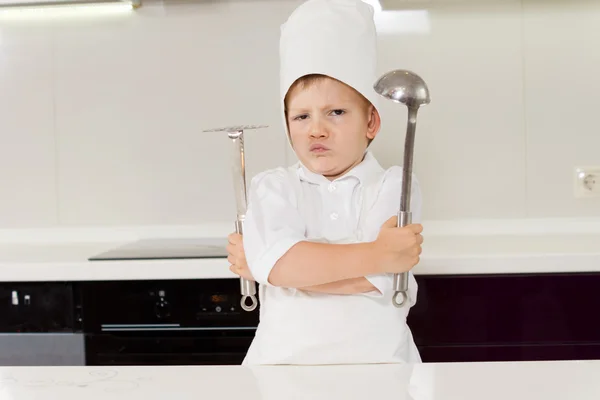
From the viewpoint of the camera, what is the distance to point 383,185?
957mm

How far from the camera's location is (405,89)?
0.75 m

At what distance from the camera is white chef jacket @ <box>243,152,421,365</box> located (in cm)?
91

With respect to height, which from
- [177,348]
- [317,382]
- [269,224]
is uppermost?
[269,224]

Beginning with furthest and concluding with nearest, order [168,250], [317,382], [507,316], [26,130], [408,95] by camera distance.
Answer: [26,130] < [168,250] < [507,316] < [408,95] < [317,382]

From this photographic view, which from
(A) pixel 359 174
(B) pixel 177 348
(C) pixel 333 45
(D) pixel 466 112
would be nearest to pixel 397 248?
(A) pixel 359 174

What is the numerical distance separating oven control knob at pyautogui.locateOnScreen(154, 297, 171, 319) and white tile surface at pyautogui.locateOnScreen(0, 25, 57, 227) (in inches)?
22.4

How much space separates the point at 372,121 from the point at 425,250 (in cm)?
50

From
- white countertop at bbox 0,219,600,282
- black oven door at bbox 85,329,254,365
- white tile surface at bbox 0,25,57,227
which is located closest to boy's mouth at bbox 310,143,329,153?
white countertop at bbox 0,219,600,282

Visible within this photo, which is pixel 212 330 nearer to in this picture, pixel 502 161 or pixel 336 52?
pixel 336 52

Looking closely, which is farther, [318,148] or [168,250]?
[168,250]

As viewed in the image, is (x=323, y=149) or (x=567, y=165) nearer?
(x=323, y=149)

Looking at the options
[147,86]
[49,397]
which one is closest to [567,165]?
[147,86]

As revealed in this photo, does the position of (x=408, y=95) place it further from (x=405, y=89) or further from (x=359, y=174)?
(x=359, y=174)

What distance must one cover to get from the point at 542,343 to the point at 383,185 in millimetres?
605
